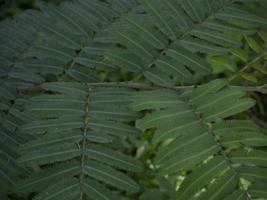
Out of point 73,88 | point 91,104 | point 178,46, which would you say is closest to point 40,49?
point 73,88

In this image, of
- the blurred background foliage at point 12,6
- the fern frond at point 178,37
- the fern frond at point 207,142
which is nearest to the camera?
the fern frond at point 207,142

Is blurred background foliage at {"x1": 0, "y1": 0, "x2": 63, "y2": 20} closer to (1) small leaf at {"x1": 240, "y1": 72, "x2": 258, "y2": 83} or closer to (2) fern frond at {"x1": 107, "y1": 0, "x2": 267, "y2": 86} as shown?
(2) fern frond at {"x1": 107, "y1": 0, "x2": 267, "y2": 86}

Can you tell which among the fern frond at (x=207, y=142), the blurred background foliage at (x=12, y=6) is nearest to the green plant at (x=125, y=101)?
the fern frond at (x=207, y=142)

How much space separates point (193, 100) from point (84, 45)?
1.99ft

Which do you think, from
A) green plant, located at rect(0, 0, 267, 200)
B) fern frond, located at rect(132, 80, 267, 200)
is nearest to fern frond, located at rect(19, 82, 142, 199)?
green plant, located at rect(0, 0, 267, 200)

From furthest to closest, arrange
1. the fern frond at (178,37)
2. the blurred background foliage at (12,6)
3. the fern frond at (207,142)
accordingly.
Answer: the blurred background foliage at (12,6) < the fern frond at (178,37) < the fern frond at (207,142)

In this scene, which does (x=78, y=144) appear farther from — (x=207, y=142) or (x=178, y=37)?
(x=178, y=37)

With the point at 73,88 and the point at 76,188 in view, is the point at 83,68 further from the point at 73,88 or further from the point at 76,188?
the point at 76,188

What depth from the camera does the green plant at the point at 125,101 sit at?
1148 millimetres

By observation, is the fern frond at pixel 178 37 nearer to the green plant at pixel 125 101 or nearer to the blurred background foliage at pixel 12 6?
the green plant at pixel 125 101

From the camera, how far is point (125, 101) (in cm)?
142

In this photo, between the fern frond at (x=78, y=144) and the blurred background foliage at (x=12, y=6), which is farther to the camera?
the blurred background foliage at (x=12, y=6)

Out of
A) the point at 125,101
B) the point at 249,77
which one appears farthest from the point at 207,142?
the point at 249,77

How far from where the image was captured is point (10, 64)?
68.1 inches
